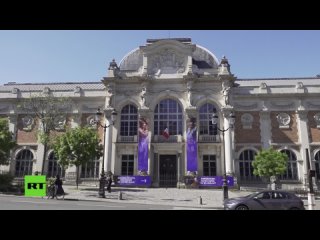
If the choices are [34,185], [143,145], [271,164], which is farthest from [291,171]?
[34,185]

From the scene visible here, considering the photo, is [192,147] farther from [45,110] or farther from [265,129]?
[45,110]

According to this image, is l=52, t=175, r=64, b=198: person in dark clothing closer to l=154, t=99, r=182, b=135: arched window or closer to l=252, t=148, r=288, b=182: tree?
l=154, t=99, r=182, b=135: arched window

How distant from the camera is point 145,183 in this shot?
32344 millimetres

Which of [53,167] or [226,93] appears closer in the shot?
[226,93]

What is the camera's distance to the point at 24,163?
36.5m

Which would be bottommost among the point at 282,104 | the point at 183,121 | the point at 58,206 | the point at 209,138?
the point at 58,206

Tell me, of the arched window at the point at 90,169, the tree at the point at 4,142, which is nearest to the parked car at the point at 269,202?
the tree at the point at 4,142

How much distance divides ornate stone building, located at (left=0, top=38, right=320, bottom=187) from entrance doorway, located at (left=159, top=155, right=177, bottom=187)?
0.11 meters

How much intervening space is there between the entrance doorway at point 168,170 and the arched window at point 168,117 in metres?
2.96

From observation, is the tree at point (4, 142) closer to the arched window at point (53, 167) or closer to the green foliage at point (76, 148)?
the green foliage at point (76, 148)

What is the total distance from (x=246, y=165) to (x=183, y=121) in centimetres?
856

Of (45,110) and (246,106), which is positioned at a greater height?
(246,106)

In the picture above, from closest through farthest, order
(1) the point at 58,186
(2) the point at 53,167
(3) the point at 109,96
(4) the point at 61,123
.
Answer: (1) the point at 58,186 → (3) the point at 109,96 → (2) the point at 53,167 → (4) the point at 61,123
